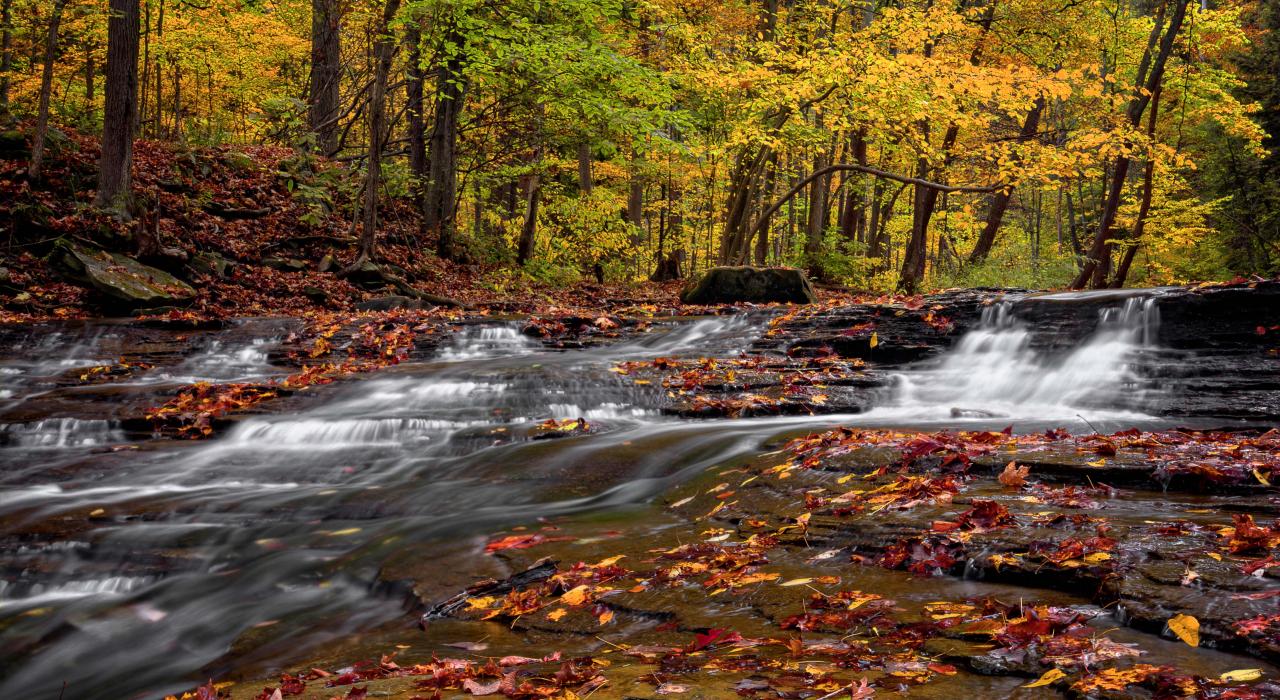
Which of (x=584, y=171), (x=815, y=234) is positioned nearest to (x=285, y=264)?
(x=584, y=171)

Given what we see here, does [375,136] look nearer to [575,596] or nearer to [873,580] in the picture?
[575,596]

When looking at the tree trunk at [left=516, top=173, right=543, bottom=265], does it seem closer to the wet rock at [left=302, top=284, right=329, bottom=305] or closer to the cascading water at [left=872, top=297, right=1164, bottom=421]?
the wet rock at [left=302, top=284, right=329, bottom=305]

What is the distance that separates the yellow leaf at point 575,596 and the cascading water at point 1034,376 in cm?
467

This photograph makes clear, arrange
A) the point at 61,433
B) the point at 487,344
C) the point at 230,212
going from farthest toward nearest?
the point at 230,212
the point at 487,344
the point at 61,433

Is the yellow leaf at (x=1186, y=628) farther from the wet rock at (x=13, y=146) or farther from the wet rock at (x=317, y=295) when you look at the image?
the wet rock at (x=13, y=146)

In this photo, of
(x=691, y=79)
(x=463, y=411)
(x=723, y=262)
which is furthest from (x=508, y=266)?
(x=463, y=411)

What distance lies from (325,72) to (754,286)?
39.1 ft

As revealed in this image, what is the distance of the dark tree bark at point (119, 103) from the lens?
11.6 m

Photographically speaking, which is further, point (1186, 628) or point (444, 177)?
point (444, 177)

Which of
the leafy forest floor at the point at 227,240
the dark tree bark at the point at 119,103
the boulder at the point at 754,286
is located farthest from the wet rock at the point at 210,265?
the boulder at the point at 754,286

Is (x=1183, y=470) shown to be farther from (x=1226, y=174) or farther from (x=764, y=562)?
(x=1226, y=174)

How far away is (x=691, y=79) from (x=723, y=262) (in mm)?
4421

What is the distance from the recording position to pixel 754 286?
1357 centimetres

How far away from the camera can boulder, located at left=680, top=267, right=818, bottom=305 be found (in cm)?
1350
